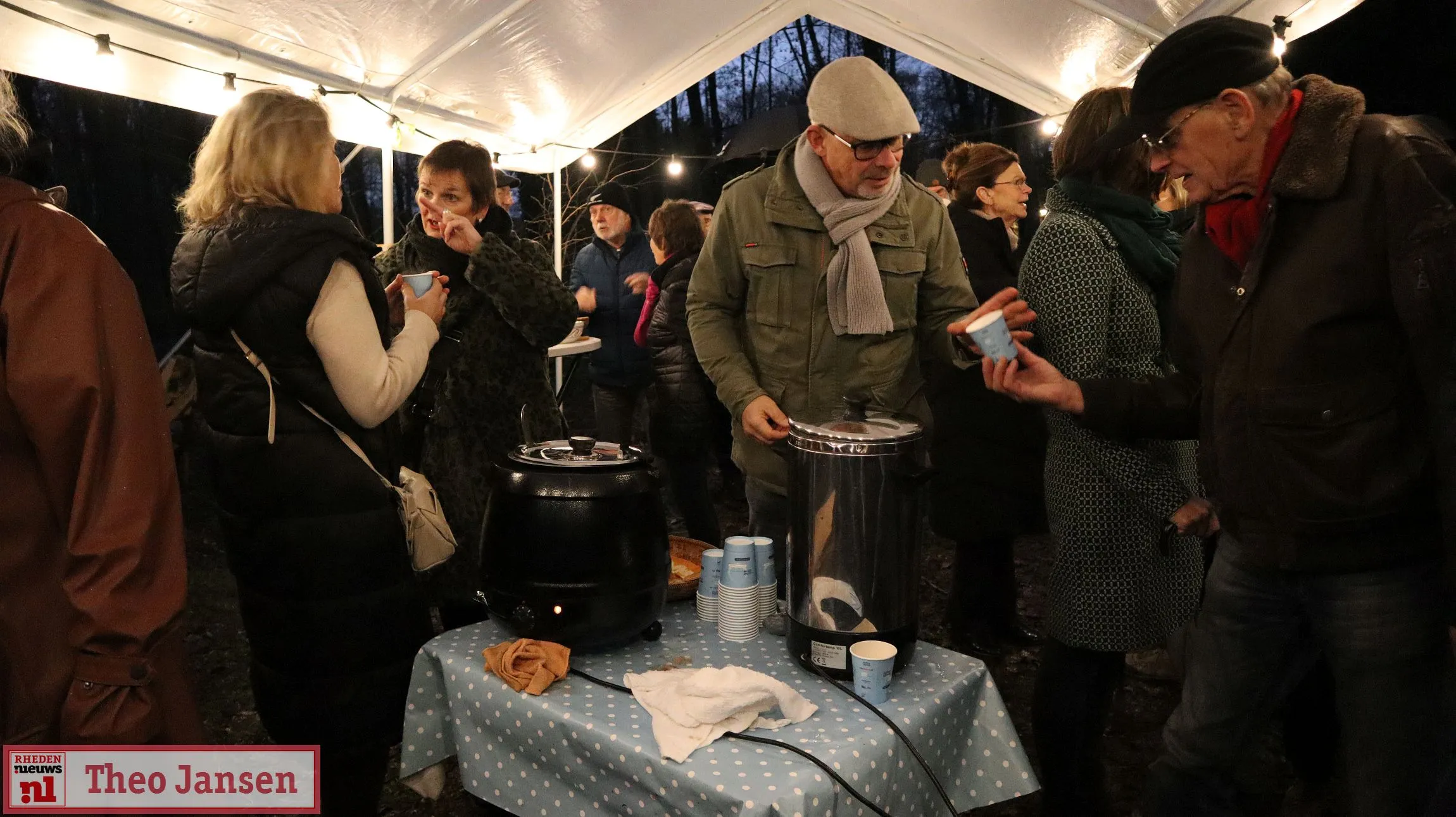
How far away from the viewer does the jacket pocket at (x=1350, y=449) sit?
144 centimetres

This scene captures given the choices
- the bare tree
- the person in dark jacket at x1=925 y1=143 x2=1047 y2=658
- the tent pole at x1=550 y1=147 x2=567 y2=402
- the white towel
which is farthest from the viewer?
the bare tree

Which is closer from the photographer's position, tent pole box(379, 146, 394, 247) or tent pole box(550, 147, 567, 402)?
tent pole box(379, 146, 394, 247)

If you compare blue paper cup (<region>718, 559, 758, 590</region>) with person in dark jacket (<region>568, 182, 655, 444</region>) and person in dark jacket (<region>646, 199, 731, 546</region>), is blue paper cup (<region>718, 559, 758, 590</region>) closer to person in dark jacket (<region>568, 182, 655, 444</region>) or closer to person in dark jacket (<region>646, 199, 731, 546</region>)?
person in dark jacket (<region>646, 199, 731, 546</region>)

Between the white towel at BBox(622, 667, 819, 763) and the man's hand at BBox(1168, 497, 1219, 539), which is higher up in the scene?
the man's hand at BBox(1168, 497, 1219, 539)

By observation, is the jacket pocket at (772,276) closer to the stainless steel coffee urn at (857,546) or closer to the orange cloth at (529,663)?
the stainless steel coffee urn at (857,546)

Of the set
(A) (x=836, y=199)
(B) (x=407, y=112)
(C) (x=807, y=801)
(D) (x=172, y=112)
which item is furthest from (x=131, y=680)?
(D) (x=172, y=112)

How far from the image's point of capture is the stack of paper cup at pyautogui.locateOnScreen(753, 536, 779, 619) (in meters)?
1.73

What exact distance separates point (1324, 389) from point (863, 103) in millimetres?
1066

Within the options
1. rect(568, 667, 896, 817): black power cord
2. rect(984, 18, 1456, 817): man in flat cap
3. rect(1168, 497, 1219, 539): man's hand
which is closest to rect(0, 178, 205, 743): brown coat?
rect(568, 667, 896, 817): black power cord

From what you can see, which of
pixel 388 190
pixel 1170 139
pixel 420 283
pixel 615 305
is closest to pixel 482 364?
pixel 420 283

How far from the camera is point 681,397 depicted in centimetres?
439

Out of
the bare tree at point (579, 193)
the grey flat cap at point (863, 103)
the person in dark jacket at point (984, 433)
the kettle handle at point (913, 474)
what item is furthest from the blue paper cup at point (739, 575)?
the bare tree at point (579, 193)

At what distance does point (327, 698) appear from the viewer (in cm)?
194

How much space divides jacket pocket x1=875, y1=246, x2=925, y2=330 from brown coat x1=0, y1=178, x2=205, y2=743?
4.94 feet
